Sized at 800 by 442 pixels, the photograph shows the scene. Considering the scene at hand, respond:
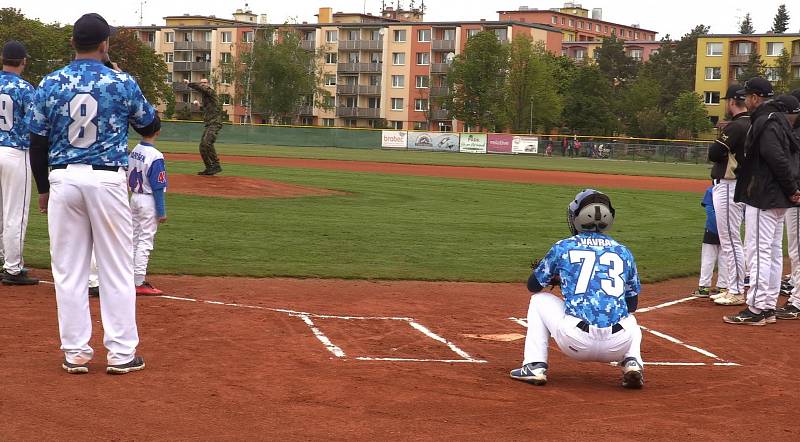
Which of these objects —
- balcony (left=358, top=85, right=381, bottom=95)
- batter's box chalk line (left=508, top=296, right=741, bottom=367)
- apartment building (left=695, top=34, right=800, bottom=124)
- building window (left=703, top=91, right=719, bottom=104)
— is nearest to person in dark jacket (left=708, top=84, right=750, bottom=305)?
batter's box chalk line (left=508, top=296, right=741, bottom=367)

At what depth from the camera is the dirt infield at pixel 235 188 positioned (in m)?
22.0

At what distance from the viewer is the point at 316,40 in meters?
120

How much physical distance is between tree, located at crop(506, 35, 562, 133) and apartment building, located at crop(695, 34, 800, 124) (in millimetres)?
28503

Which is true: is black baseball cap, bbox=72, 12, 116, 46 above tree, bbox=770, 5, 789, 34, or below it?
below

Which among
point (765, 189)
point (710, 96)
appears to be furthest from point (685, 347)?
point (710, 96)

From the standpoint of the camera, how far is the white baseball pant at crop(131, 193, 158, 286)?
386 inches

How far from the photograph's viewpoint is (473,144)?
66.2m

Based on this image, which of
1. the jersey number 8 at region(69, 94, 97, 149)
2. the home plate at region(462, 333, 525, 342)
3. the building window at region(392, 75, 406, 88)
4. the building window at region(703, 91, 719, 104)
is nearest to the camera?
the jersey number 8 at region(69, 94, 97, 149)

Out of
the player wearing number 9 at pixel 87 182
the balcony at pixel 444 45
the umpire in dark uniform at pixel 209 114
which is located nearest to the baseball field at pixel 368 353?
the player wearing number 9 at pixel 87 182

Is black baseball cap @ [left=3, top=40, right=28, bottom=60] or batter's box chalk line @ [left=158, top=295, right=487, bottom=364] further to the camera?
black baseball cap @ [left=3, top=40, right=28, bottom=60]

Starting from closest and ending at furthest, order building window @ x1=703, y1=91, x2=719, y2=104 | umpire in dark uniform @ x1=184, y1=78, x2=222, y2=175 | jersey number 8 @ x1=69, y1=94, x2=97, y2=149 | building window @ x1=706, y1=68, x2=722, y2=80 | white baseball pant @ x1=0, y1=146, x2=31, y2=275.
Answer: jersey number 8 @ x1=69, y1=94, x2=97, y2=149 → white baseball pant @ x1=0, y1=146, x2=31, y2=275 → umpire in dark uniform @ x1=184, y1=78, x2=222, y2=175 → building window @ x1=706, y1=68, x2=722, y2=80 → building window @ x1=703, y1=91, x2=719, y2=104

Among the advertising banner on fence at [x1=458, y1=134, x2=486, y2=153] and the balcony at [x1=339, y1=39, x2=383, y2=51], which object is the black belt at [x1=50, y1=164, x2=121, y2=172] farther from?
the balcony at [x1=339, y1=39, x2=383, y2=51]

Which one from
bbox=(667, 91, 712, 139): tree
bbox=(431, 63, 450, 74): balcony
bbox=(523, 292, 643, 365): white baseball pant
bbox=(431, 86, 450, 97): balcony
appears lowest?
bbox=(523, 292, 643, 365): white baseball pant

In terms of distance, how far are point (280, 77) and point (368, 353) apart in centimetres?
9673
